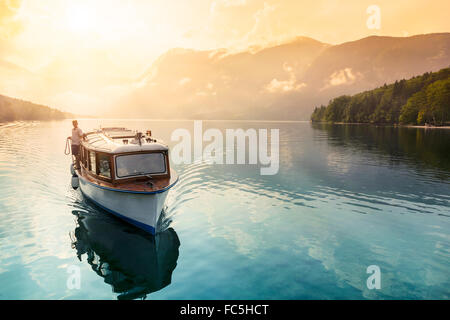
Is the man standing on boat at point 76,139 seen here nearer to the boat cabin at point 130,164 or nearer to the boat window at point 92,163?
the boat window at point 92,163

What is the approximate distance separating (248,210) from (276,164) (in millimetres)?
17956

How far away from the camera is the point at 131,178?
14641 mm

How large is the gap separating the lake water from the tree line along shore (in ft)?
375

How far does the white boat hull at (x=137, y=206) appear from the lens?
13.2 meters

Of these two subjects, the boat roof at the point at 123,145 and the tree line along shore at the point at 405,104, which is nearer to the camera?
the boat roof at the point at 123,145

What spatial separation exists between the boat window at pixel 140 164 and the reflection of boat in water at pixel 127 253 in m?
3.09

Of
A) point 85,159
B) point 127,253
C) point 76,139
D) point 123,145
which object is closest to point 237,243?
point 127,253

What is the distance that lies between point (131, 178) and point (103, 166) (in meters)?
2.23

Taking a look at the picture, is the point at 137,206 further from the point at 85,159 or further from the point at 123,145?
the point at 85,159

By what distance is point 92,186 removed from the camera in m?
16.3

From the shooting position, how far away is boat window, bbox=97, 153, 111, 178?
15.0 m

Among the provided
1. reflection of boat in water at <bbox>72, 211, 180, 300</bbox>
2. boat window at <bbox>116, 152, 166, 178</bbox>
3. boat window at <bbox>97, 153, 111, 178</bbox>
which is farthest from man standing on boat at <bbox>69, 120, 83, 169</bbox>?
boat window at <bbox>116, 152, 166, 178</bbox>

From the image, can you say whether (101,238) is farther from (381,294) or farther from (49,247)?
(381,294)

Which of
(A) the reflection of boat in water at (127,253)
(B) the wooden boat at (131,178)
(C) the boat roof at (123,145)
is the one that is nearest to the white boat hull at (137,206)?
(B) the wooden boat at (131,178)
